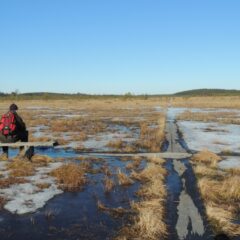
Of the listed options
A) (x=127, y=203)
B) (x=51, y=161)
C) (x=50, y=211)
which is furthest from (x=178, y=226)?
(x=51, y=161)

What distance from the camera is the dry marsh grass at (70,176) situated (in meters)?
10.1

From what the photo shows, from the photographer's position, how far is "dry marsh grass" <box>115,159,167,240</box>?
22.4ft

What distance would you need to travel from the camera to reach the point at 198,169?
1177 centimetres

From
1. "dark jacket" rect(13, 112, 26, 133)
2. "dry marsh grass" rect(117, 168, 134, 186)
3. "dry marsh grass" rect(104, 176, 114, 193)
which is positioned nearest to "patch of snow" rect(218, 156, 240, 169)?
"dry marsh grass" rect(117, 168, 134, 186)

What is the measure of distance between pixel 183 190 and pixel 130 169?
2.88 m

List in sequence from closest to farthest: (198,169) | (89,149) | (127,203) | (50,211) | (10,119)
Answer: (50,211) → (127,203) → (198,169) → (10,119) → (89,149)

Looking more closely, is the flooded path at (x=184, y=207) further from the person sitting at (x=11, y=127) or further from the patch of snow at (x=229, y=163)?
the person sitting at (x=11, y=127)

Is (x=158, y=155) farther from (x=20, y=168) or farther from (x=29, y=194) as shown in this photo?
(x=29, y=194)

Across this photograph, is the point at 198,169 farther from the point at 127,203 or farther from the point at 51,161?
the point at 51,161

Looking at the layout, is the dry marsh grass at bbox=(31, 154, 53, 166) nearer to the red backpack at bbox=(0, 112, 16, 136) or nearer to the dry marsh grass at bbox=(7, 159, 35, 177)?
the dry marsh grass at bbox=(7, 159, 35, 177)

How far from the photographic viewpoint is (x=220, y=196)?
362 inches

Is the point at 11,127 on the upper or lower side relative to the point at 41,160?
upper

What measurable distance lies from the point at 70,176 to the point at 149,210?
11.4ft

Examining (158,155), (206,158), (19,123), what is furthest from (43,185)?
(206,158)
